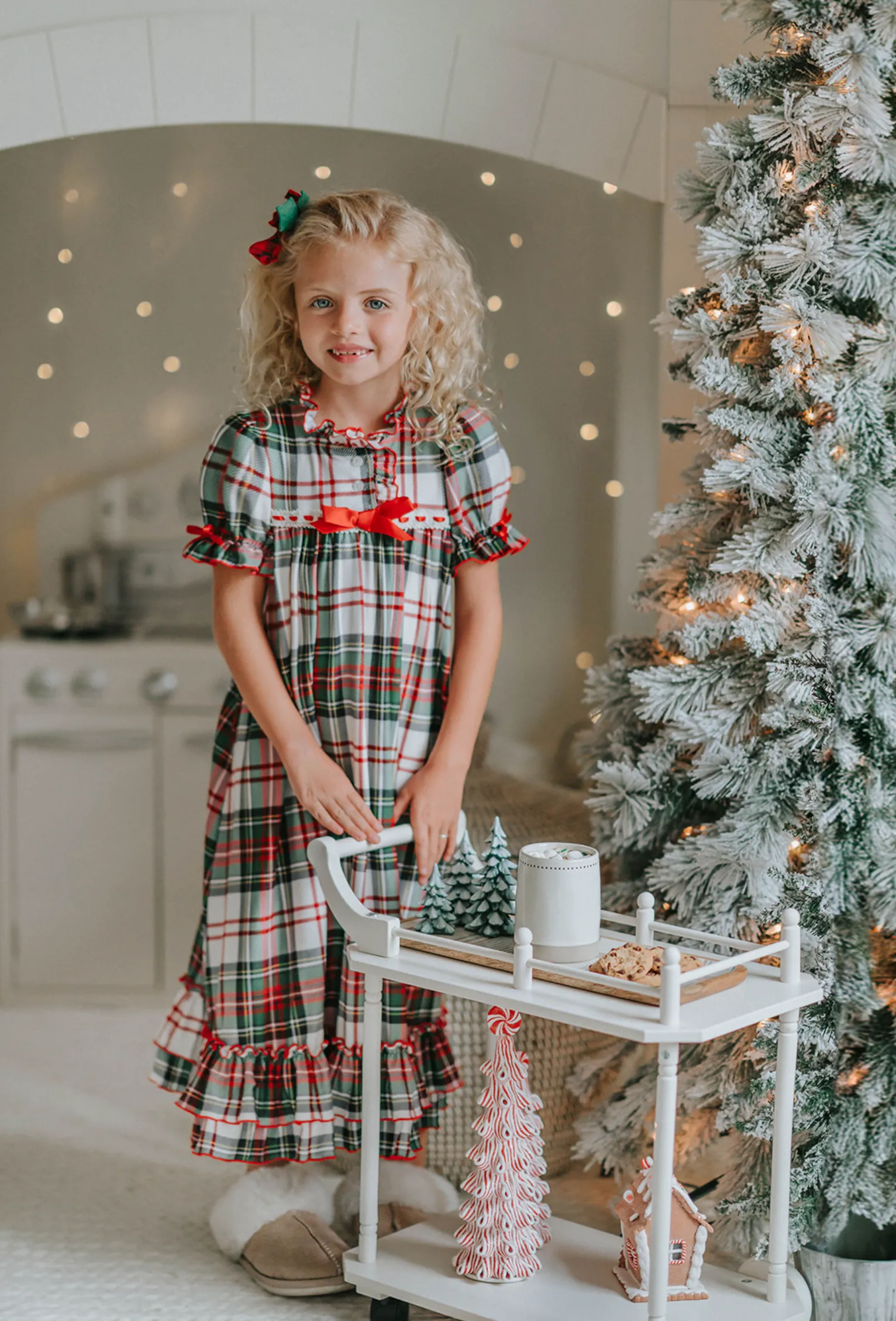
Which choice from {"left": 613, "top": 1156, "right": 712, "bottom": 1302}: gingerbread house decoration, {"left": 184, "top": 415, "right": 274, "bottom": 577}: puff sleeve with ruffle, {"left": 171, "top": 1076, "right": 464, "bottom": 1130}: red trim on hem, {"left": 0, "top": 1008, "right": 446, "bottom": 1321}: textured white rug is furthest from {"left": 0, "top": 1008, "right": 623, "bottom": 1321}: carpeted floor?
{"left": 184, "top": 415, "right": 274, "bottom": 577}: puff sleeve with ruffle

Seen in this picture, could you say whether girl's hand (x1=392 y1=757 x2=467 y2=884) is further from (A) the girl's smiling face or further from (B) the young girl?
(A) the girl's smiling face

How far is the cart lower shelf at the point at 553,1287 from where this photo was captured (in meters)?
1.50

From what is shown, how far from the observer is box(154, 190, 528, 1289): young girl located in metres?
1.72

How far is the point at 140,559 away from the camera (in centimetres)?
273

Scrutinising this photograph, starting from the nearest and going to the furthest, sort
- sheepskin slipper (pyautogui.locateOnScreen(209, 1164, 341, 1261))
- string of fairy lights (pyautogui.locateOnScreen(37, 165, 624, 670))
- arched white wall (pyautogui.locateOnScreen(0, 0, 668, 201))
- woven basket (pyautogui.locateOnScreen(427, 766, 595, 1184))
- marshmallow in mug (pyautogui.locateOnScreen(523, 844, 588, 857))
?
marshmallow in mug (pyautogui.locateOnScreen(523, 844, 588, 857)), sheepskin slipper (pyautogui.locateOnScreen(209, 1164, 341, 1261)), woven basket (pyautogui.locateOnScreen(427, 766, 595, 1184)), arched white wall (pyautogui.locateOnScreen(0, 0, 668, 201)), string of fairy lights (pyautogui.locateOnScreen(37, 165, 624, 670))

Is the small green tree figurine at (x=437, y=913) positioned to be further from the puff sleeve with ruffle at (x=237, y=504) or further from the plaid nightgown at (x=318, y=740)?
the puff sleeve with ruffle at (x=237, y=504)

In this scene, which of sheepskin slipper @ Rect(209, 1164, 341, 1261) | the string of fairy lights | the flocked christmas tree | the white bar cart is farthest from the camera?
the string of fairy lights

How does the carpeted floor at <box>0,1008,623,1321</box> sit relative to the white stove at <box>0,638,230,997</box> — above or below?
below

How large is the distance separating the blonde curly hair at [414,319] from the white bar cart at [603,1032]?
1.82ft

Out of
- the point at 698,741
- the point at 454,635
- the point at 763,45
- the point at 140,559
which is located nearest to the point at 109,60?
the point at 140,559

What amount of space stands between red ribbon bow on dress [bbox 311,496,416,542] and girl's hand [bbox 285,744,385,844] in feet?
0.91

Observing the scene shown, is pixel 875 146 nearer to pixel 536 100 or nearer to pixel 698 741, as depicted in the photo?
pixel 698 741

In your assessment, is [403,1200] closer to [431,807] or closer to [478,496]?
[431,807]

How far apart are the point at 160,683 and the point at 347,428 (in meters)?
1.06
